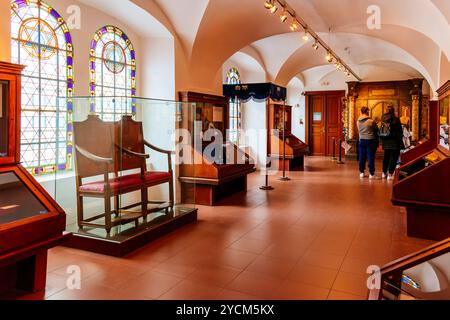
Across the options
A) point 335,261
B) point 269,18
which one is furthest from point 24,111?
point 269,18

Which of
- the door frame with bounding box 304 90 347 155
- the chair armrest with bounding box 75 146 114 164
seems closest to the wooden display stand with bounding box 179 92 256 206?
the chair armrest with bounding box 75 146 114 164

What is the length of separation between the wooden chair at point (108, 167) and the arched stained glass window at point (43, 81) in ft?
1.44

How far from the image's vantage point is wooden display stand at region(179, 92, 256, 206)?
18.3 feet

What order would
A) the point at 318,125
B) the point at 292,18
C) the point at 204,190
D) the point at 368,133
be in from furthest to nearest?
the point at 318,125, the point at 368,133, the point at 292,18, the point at 204,190

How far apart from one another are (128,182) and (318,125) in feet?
39.3

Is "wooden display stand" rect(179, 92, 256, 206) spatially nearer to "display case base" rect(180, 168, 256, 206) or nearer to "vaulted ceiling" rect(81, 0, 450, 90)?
"display case base" rect(180, 168, 256, 206)

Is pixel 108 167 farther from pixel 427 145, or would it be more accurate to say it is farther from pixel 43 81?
pixel 427 145

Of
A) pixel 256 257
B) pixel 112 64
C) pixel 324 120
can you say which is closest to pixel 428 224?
pixel 256 257

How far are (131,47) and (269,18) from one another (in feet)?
8.33

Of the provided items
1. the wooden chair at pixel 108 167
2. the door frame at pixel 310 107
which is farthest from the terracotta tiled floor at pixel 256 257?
the door frame at pixel 310 107

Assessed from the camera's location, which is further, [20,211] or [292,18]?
[292,18]

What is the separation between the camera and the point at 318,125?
1491cm

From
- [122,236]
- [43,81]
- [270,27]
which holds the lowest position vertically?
[122,236]

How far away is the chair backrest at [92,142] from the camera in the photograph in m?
4.03
